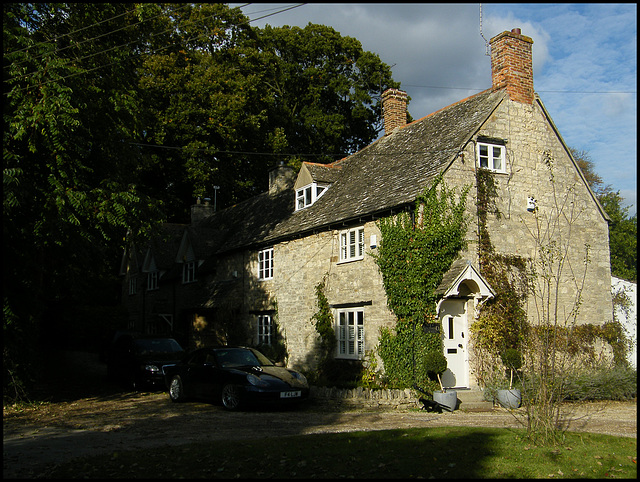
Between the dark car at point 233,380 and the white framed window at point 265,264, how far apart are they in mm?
8324

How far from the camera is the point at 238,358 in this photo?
621 inches

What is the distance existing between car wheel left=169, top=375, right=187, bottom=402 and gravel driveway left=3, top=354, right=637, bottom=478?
0.87ft

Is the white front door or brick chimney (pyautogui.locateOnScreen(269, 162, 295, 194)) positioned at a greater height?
brick chimney (pyautogui.locateOnScreen(269, 162, 295, 194))

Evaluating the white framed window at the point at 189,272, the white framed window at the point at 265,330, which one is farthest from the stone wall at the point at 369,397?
the white framed window at the point at 189,272

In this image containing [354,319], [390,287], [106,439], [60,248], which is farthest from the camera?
[354,319]

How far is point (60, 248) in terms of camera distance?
15625mm

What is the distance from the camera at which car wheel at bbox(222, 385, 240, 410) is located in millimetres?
14398

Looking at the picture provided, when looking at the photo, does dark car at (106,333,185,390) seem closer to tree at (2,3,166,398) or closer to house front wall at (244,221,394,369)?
tree at (2,3,166,398)

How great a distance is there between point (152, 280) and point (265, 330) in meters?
13.0

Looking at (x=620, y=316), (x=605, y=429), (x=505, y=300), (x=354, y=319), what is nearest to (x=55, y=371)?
(x=354, y=319)

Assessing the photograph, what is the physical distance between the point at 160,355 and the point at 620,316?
1819 centimetres

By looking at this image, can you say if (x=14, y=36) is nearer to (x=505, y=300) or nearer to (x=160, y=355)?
(x=160, y=355)

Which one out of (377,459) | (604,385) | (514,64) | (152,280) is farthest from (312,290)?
(152,280)

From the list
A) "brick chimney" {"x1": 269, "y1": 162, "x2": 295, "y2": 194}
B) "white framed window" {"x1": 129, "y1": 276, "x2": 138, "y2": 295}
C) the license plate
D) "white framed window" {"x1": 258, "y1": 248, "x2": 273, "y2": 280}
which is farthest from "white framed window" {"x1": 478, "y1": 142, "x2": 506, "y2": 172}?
"white framed window" {"x1": 129, "y1": 276, "x2": 138, "y2": 295}
